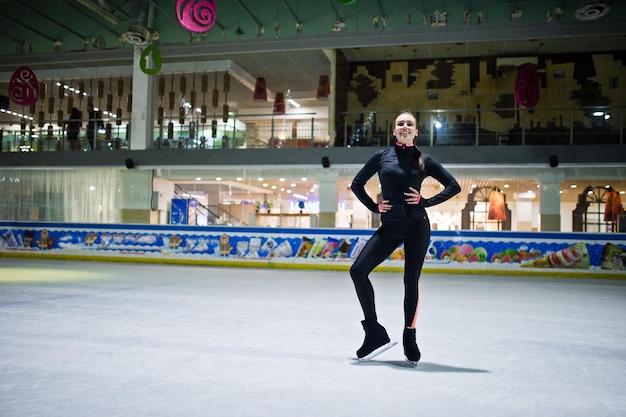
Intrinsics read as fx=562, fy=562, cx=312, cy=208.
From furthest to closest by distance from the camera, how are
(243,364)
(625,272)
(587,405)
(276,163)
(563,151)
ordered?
(276,163) → (563,151) → (625,272) → (243,364) → (587,405)

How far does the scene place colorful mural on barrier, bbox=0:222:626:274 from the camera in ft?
44.2

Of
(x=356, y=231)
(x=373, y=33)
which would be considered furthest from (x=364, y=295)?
(x=373, y=33)

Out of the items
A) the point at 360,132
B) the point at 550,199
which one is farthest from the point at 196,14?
the point at 550,199

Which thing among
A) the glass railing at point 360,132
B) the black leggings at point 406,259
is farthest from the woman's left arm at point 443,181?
the glass railing at point 360,132

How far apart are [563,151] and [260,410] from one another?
601 inches

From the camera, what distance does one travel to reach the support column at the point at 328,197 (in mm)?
17766

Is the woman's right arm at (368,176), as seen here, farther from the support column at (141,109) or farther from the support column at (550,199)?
the support column at (141,109)

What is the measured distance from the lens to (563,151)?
1573 centimetres

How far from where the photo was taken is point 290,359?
12.1 ft

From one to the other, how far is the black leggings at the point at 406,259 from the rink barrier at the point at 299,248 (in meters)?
10.4

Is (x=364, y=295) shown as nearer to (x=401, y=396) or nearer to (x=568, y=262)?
(x=401, y=396)

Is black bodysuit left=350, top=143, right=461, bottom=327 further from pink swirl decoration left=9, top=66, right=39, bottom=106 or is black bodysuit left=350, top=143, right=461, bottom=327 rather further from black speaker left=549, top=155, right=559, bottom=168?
pink swirl decoration left=9, top=66, right=39, bottom=106

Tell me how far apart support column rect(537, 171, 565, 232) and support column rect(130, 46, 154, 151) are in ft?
42.2

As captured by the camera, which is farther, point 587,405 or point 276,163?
point 276,163
